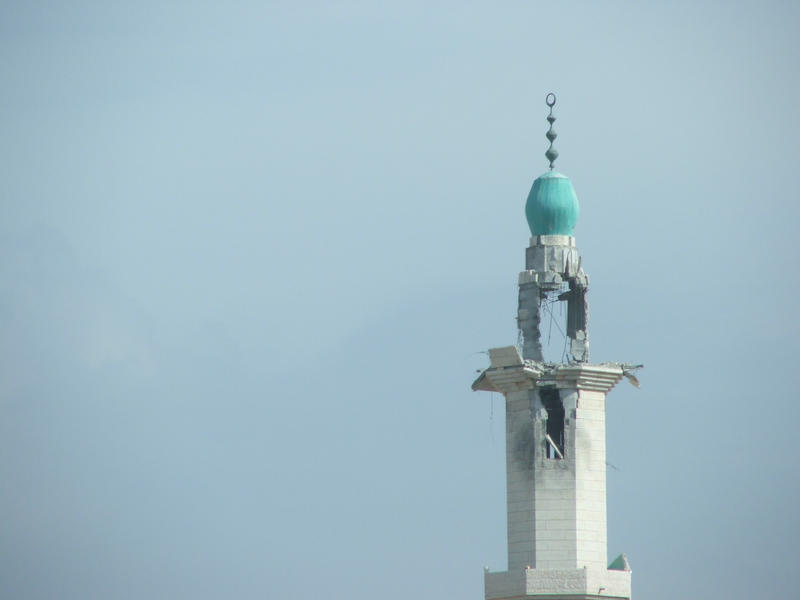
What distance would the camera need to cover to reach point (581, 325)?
12069 centimetres

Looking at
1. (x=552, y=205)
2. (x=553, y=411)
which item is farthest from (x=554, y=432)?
(x=552, y=205)

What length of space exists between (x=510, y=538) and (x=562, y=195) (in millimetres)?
15305

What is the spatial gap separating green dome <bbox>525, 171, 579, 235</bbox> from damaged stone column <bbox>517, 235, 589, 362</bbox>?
409 mm

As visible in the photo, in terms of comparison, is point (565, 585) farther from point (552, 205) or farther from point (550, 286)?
point (552, 205)

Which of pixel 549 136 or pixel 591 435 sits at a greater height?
pixel 549 136

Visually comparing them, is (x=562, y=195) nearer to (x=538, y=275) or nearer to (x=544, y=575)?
(x=538, y=275)

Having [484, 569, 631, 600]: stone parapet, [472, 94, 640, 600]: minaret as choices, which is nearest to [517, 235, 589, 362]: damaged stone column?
[472, 94, 640, 600]: minaret

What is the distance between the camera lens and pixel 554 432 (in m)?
120

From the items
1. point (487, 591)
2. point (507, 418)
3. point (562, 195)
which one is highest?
point (562, 195)

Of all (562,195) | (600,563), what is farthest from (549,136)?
(600,563)

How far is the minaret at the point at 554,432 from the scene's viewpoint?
385 ft

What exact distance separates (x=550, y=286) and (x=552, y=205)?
3585 mm

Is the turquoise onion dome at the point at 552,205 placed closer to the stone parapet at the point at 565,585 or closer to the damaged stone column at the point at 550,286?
the damaged stone column at the point at 550,286

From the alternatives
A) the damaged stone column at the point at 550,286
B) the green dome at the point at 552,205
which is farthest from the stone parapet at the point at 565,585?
the green dome at the point at 552,205
